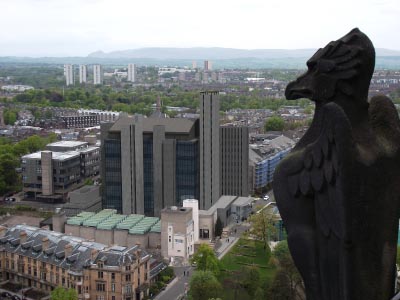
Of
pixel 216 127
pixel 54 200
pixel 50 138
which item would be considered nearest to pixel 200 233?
pixel 216 127

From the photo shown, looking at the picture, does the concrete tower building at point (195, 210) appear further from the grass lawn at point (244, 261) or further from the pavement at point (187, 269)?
the grass lawn at point (244, 261)

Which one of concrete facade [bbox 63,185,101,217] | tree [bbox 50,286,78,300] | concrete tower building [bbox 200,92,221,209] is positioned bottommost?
concrete facade [bbox 63,185,101,217]

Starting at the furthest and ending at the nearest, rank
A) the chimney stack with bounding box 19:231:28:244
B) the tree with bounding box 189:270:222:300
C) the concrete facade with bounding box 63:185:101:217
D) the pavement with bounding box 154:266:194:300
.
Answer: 1. the concrete facade with bounding box 63:185:101:217
2. the chimney stack with bounding box 19:231:28:244
3. the pavement with bounding box 154:266:194:300
4. the tree with bounding box 189:270:222:300

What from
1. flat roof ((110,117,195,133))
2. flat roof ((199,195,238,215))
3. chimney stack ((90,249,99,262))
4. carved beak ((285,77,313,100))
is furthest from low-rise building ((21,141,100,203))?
carved beak ((285,77,313,100))

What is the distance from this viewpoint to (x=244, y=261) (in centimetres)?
2455

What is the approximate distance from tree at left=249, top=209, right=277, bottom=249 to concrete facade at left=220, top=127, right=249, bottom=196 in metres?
6.98

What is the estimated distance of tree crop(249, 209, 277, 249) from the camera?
26.3m

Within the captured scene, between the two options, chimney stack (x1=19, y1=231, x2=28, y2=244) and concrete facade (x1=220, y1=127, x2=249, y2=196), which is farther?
concrete facade (x1=220, y1=127, x2=249, y2=196)

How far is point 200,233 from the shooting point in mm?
28516

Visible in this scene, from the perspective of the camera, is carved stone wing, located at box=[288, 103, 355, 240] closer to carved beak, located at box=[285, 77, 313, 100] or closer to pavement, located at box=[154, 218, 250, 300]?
carved beak, located at box=[285, 77, 313, 100]

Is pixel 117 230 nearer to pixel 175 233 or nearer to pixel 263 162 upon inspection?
pixel 175 233

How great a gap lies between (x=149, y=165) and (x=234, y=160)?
16.5 feet

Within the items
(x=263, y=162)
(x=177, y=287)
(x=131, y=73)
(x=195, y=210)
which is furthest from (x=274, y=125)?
(x=131, y=73)

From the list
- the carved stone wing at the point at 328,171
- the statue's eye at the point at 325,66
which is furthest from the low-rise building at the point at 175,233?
the statue's eye at the point at 325,66
